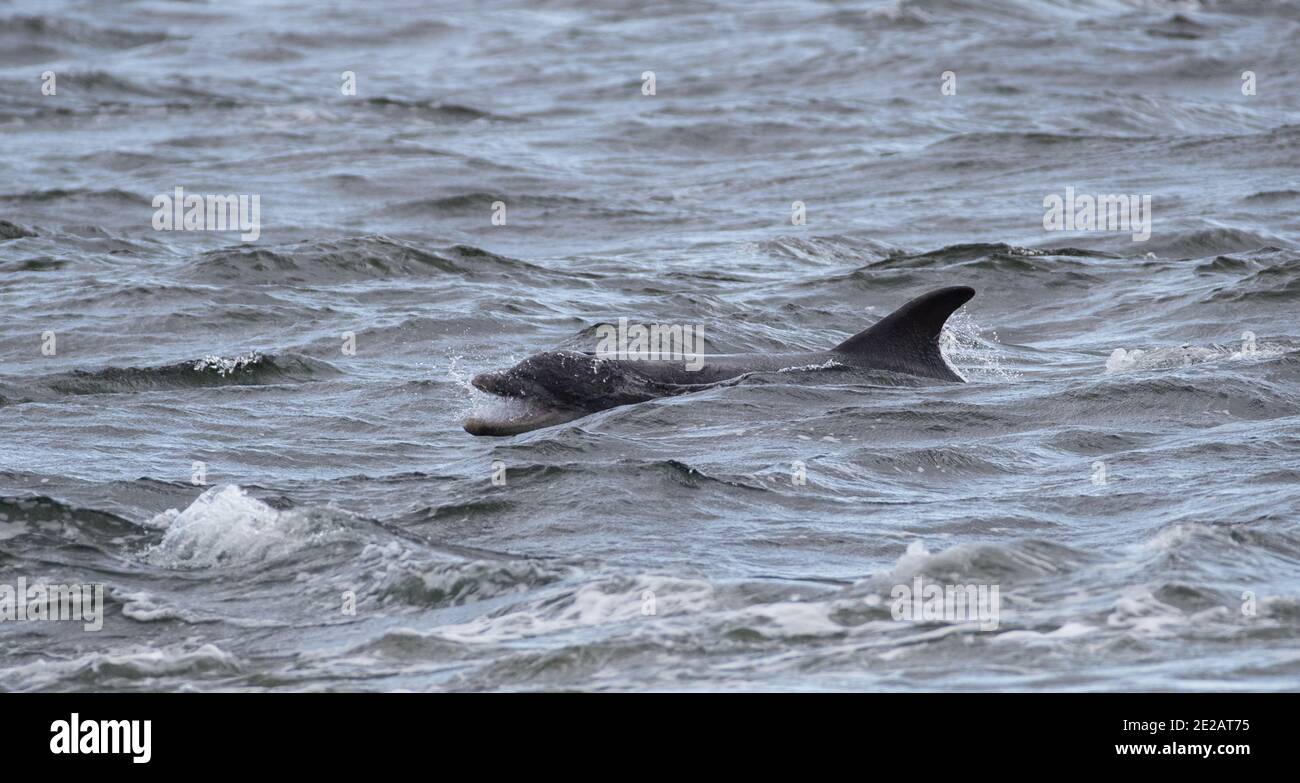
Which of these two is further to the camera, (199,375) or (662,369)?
(199,375)

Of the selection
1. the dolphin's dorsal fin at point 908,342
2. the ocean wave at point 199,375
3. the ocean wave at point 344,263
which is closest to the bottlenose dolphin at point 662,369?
the dolphin's dorsal fin at point 908,342

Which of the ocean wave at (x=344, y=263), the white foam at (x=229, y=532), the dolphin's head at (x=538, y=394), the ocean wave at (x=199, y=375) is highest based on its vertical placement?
the ocean wave at (x=344, y=263)

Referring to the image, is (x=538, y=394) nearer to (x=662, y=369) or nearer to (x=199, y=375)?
(x=662, y=369)

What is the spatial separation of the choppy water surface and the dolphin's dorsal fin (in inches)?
16.5

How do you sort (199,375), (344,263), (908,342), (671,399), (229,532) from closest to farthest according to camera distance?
1. (229,532)
2. (671,399)
3. (908,342)
4. (199,375)
5. (344,263)

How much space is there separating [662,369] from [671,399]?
0.37 m

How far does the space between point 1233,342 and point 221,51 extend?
29.8m

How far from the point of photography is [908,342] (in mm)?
15469

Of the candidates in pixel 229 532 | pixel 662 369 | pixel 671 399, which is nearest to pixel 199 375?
pixel 662 369

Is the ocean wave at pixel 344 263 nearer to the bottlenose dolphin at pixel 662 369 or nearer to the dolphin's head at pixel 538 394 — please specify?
the bottlenose dolphin at pixel 662 369

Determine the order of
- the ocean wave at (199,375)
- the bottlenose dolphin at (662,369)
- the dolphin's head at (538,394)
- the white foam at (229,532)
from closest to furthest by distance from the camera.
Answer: the white foam at (229,532) < the dolphin's head at (538,394) < the bottlenose dolphin at (662,369) < the ocean wave at (199,375)

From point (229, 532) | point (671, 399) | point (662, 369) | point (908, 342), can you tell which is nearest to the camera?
point (229, 532)

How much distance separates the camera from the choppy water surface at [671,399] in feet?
31.9
